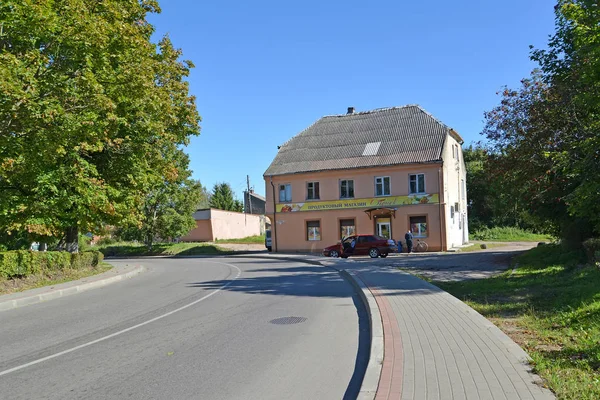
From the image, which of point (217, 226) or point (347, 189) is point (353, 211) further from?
point (217, 226)

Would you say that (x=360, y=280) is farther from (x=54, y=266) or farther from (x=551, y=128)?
(x=54, y=266)

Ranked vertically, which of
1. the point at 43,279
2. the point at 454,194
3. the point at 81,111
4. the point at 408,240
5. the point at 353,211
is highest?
the point at 81,111

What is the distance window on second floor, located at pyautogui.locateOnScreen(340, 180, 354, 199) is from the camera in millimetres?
37656

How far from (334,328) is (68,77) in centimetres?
1081

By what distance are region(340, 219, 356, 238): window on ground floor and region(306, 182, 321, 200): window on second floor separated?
2.87 metres

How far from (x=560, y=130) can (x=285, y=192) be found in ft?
83.0

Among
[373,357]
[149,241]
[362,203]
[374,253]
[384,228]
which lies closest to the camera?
[373,357]

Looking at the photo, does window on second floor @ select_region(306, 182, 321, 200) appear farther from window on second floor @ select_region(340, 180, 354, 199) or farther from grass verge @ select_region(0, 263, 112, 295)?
grass verge @ select_region(0, 263, 112, 295)

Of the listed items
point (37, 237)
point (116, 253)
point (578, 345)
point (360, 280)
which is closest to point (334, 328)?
point (578, 345)

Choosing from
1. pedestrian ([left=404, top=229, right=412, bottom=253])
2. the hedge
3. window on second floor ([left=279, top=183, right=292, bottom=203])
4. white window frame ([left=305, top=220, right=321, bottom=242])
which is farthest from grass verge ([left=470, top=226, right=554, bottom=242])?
the hedge

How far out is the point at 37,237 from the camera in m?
23.0

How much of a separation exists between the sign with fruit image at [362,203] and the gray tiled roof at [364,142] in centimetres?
259

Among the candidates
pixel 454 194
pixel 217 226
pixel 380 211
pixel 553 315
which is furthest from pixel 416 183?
pixel 553 315

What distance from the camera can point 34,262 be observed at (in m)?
17.4
